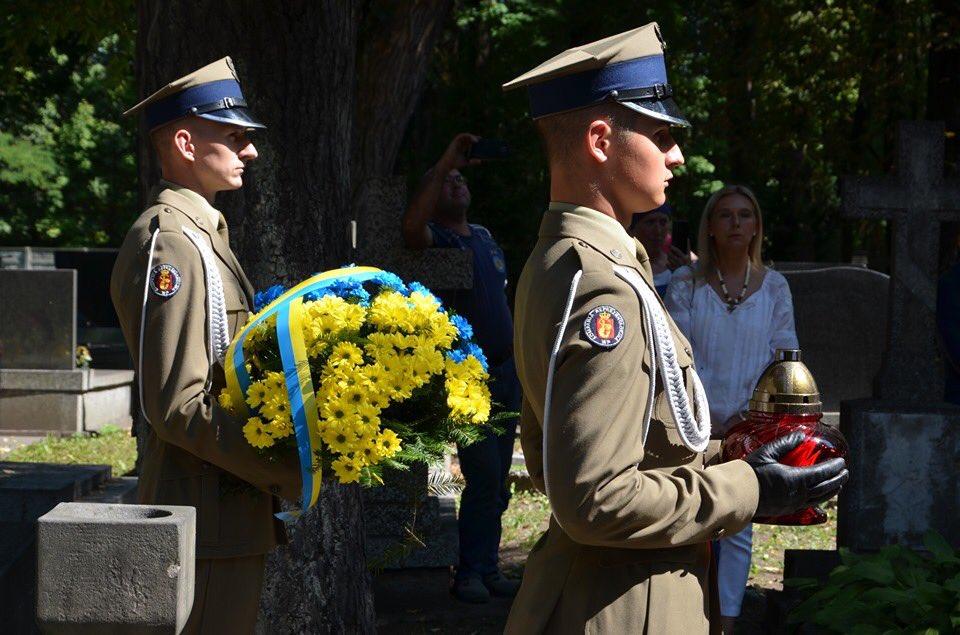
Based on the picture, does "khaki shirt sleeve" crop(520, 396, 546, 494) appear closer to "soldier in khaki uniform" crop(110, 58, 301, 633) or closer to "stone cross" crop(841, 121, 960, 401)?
"soldier in khaki uniform" crop(110, 58, 301, 633)

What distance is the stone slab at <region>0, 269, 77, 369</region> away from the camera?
44.0 ft

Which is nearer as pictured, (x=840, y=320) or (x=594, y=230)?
(x=594, y=230)

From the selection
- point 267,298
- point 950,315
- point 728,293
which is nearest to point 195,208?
point 267,298

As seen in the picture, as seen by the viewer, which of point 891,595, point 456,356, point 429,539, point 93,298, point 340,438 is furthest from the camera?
point 93,298

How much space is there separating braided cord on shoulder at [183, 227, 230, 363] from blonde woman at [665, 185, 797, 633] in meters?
2.86

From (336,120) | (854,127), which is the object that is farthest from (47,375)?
(854,127)

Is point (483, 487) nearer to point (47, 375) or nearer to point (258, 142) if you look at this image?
point (258, 142)

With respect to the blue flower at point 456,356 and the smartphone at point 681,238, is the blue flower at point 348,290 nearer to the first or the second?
the blue flower at point 456,356

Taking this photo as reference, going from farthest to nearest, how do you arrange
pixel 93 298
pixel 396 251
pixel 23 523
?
pixel 93 298
pixel 396 251
pixel 23 523

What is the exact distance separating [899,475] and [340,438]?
3757 millimetres

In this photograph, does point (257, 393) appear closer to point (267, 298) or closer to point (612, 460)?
point (267, 298)

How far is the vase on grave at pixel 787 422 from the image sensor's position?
8.13 ft

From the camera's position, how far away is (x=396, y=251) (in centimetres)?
650

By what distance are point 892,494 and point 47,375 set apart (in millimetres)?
10118
